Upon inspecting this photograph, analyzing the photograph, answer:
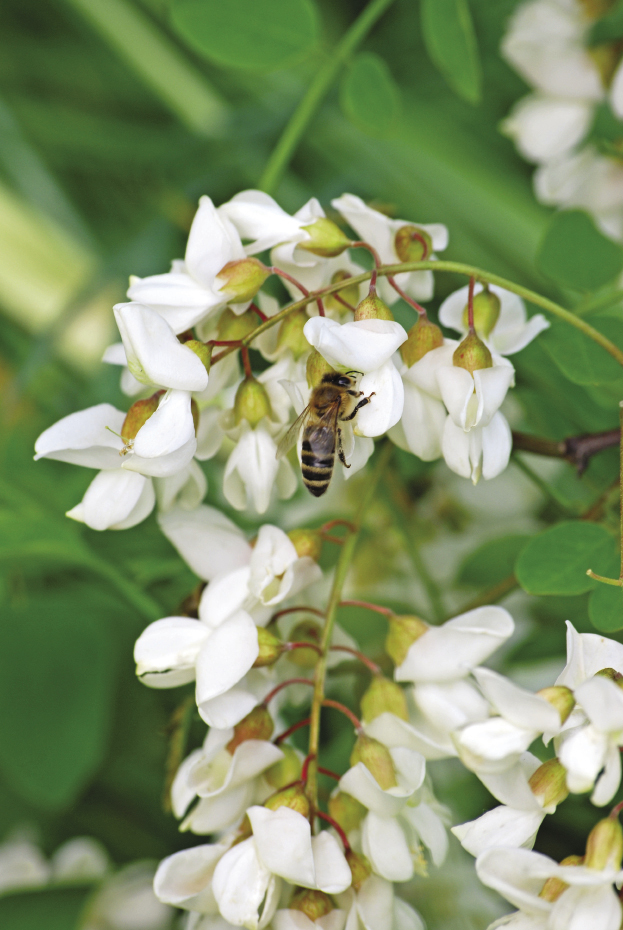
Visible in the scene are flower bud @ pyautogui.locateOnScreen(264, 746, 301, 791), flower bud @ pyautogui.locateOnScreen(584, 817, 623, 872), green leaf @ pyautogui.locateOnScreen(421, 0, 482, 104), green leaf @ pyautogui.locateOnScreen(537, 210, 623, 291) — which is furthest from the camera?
green leaf @ pyautogui.locateOnScreen(421, 0, 482, 104)

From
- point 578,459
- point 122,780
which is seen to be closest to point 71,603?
point 122,780

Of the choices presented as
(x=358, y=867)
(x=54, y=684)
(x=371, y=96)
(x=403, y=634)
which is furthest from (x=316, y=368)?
→ (x=54, y=684)

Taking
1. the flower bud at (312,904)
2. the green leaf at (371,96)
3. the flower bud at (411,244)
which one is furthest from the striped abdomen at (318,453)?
the green leaf at (371,96)

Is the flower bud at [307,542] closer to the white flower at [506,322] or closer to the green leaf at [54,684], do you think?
the white flower at [506,322]

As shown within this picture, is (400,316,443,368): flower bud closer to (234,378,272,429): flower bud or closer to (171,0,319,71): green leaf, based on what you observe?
(234,378,272,429): flower bud

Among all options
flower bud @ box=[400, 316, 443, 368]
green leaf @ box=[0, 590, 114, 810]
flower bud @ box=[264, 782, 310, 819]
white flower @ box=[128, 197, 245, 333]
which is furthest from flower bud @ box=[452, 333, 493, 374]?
green leaf @ box=[0, 590, 114, 810]

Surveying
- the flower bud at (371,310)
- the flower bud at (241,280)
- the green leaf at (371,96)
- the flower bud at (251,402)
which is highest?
the flower bud at (371,310)

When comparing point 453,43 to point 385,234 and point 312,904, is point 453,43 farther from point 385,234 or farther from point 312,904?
point 312,904
